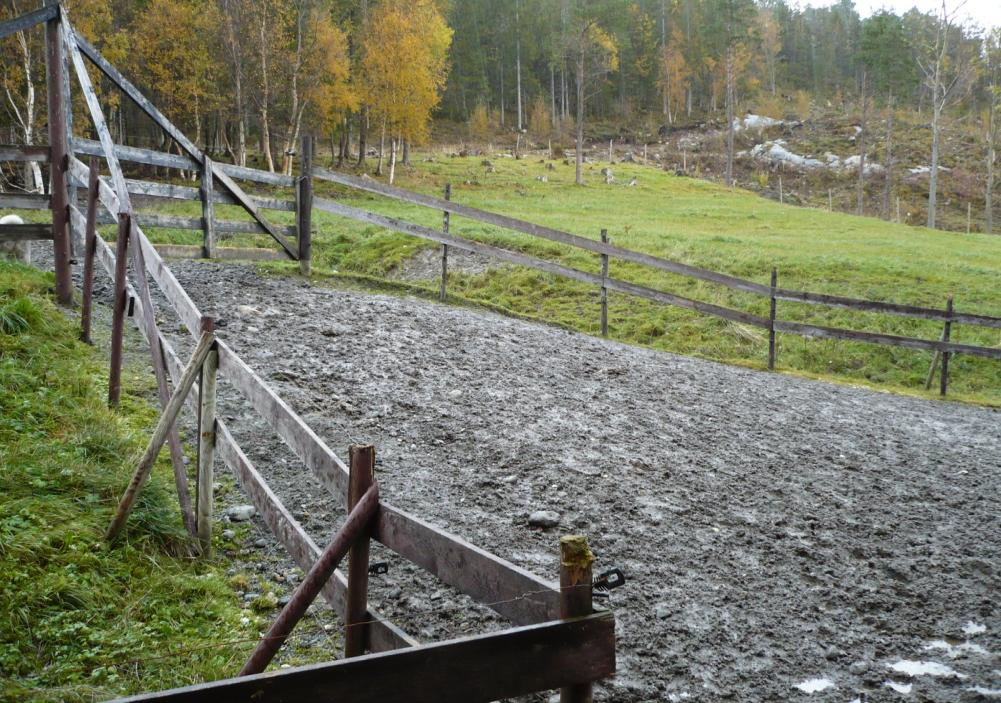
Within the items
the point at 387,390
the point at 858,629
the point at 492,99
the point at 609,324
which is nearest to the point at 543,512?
the point at 858,629

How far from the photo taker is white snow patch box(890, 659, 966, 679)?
421 centimetres

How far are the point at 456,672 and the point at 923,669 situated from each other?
3.33 metres

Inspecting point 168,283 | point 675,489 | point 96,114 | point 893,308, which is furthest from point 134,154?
point 893,308

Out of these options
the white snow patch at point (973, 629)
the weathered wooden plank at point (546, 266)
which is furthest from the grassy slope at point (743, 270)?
the white snow patch at point (973, 629)

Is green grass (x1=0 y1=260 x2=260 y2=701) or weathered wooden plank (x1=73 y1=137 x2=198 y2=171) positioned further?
weathered wooden plank (x1=73 y1=137 x2=198 y2=171)

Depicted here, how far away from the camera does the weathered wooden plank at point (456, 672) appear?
6.49 ft

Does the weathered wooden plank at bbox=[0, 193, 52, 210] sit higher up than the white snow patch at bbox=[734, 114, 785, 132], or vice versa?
the white snow patch at bbox=[734, 114, 785, 132]

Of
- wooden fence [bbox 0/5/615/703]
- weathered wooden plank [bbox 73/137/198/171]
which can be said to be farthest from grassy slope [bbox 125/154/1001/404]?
wooden fence [bbox 0/5/615/703]

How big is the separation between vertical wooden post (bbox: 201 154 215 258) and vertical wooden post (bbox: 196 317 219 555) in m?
8.16

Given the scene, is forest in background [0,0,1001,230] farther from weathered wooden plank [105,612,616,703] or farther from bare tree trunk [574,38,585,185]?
weathered wooden plank [105,612,616,703]

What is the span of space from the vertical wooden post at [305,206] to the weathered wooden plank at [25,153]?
3920mm

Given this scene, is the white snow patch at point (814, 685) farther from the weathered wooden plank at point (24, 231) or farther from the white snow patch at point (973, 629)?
the weathered wooden plank at point (24, 231)

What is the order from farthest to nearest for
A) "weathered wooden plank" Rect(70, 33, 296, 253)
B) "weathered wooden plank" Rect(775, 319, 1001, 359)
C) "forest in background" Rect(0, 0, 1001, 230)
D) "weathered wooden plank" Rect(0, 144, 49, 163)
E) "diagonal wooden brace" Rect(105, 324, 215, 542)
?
"forest in background" Rect(0, 0, 1001, 230)
"weathered wooden plank" Rect(775, 319, 1001, 359)
"weathered wooden plank" Rect(70, 33, 296, 253)
"weathered wooden plank" Rect(0, 144, 49, 163)
"diagonal wooden brace" Rect(105, 324, 215, 542)

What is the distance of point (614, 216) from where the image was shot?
3497 cm
